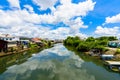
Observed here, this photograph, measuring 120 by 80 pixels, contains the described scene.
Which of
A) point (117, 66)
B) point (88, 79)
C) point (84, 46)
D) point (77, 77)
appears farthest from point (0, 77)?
point (84, 46)

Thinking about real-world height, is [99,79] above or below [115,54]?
below

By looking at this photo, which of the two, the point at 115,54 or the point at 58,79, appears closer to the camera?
the point at 58,79

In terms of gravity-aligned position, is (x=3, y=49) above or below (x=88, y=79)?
above

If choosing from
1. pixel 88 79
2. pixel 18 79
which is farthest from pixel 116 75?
pixel 18 79

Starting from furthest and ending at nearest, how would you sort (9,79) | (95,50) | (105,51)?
(95,50) < (105,51) < (9,79)

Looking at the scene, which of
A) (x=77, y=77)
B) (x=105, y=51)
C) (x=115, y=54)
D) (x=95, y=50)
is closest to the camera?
(x=77, y=77)

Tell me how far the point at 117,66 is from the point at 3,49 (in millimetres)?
32352

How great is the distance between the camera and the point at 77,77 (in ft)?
70.5

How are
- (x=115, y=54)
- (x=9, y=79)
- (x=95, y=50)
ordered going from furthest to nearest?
1. (x=95, y=50)
2. (x=115, y=54)
3. (x=9, y=79)

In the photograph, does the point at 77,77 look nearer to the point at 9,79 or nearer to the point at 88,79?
the point at 88,79

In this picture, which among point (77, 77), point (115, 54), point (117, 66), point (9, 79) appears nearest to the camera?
point (9, 79)

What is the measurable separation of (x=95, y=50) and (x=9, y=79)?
3080 centimetres

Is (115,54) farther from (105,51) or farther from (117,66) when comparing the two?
(117,66)

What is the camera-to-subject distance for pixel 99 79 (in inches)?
821
